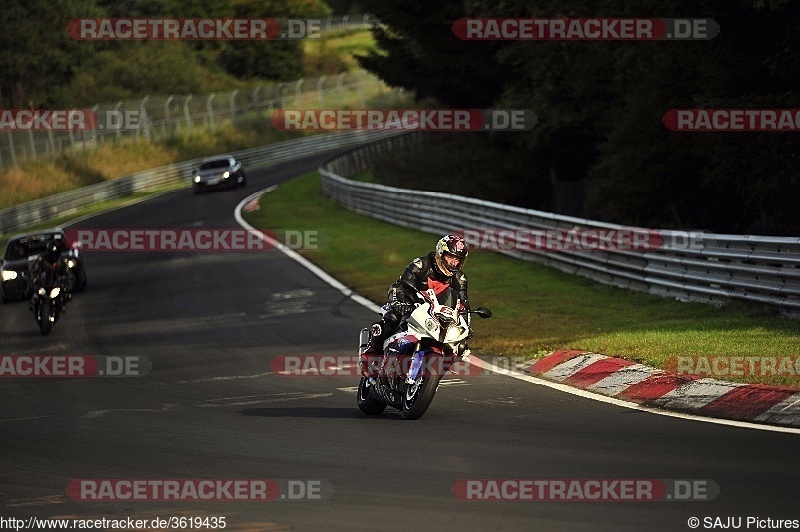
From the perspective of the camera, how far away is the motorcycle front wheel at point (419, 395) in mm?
10758

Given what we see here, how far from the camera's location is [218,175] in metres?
54.8

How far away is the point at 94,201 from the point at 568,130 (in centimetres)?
2787

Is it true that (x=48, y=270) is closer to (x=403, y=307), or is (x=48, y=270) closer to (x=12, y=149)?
(x=403, y=307)

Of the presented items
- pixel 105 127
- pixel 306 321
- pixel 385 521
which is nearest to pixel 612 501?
pixel 385 521

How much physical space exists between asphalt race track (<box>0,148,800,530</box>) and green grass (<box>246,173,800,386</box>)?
1.81 meters

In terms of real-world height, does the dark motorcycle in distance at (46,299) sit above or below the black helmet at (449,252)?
below

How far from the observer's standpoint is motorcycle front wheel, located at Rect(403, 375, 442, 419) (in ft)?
35.3

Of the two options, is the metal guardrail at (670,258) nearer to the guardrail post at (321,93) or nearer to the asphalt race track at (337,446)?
the asphalt race track at (337,446)

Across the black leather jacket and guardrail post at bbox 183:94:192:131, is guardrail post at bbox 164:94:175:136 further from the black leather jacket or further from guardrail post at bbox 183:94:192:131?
the black leather jacket

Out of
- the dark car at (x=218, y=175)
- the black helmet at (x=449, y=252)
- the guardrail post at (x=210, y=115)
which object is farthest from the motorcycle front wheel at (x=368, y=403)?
the guardrail post at (x=210, y=115)

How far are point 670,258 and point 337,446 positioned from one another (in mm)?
10179

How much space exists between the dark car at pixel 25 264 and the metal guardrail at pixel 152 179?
74.3 ft

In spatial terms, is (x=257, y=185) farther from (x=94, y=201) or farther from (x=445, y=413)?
(x=445, y=413)

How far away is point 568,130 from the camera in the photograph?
1460 inches
